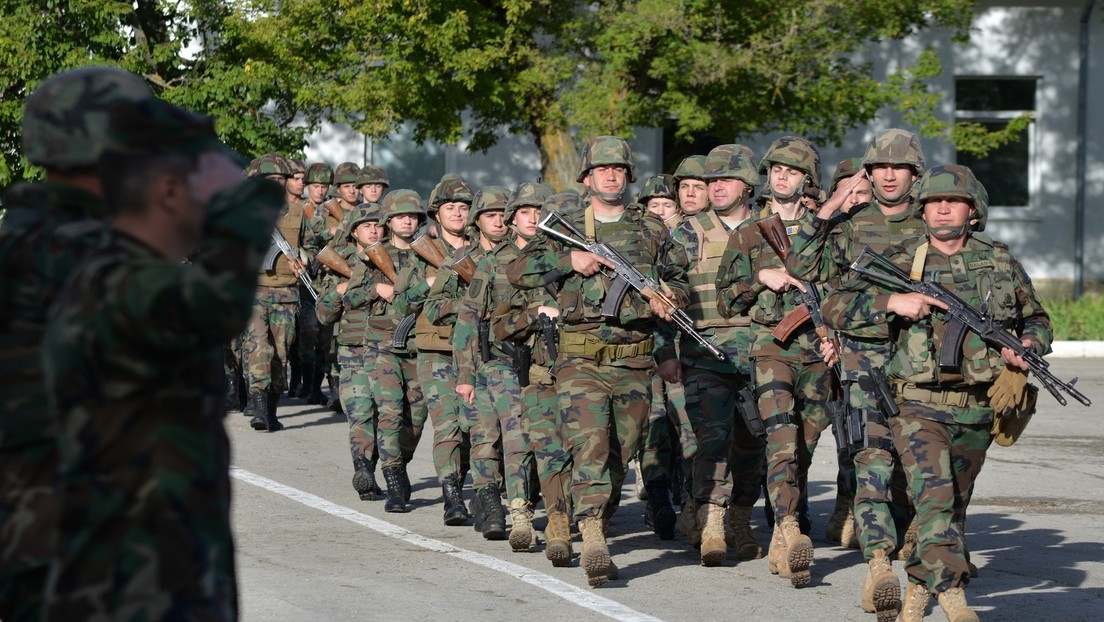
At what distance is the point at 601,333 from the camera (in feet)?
29.2

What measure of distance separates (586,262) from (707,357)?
4.12ft

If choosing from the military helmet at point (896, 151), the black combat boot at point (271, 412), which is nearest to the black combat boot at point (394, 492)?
the military helmet at point (896, 151)

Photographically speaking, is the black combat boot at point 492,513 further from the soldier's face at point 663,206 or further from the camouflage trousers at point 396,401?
the soldier's face at point 663,206

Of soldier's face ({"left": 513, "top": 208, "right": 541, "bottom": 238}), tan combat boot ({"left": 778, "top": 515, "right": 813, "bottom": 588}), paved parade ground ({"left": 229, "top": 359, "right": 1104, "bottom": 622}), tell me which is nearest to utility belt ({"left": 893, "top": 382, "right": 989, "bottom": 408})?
paved parade ground ({"left": 229, "top": 359, "right": 1104, "bottom": 622})

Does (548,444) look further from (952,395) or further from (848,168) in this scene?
(952,395)

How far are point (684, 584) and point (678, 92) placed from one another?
1184cm

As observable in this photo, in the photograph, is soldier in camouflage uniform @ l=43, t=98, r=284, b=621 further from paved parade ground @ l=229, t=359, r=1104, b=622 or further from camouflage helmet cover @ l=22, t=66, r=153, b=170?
paved parade ground @ l=229, t=359, r=1104, b=622

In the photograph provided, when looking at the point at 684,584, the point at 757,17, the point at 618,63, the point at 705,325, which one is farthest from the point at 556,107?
the point at 684,584

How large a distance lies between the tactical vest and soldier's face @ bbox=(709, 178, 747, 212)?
6537mm

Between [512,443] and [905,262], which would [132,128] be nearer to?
[905,262]

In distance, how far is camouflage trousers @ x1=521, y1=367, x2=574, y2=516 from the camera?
9.29 meters

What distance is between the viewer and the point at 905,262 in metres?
7.74

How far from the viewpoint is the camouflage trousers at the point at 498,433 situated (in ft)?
33.0

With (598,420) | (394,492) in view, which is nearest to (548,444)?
(598,420)
